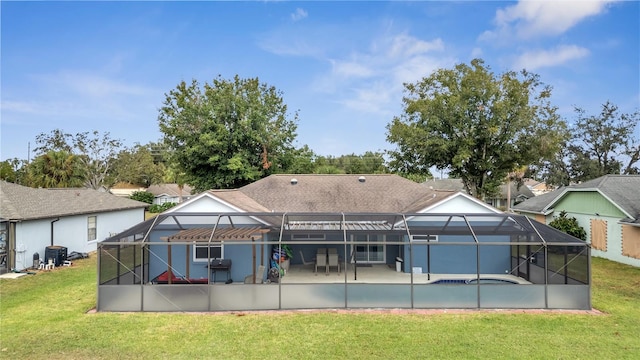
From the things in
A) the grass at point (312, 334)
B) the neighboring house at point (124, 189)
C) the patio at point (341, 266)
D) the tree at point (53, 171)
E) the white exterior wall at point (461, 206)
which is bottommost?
the grass at point (312, 334)

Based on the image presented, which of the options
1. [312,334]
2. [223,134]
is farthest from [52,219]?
[312,334]

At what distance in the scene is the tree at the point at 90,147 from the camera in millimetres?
48375

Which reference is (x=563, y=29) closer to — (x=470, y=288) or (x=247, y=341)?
(x=470, y=288)

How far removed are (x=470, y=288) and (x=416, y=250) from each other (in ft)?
17.3

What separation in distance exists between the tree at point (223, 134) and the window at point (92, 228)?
8.70 metres

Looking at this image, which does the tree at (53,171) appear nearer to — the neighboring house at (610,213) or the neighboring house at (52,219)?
the neighboring house at (52,219)

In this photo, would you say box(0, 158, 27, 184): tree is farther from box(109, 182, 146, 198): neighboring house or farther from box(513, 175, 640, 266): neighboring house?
box(513, 175, 640, 266): neighboring house

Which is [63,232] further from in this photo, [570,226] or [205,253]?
[570,226]

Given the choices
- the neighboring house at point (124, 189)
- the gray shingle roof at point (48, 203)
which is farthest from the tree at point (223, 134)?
the neighboring house at point (124, 189)

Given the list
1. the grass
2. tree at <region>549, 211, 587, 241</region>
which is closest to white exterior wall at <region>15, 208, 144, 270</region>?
the grass

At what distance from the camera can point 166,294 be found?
10500mm

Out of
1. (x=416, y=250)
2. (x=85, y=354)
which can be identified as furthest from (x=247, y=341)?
(x=416, y=250)

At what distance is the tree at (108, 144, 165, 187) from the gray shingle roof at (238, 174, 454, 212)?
36.9 m

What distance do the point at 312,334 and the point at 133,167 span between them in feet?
163
